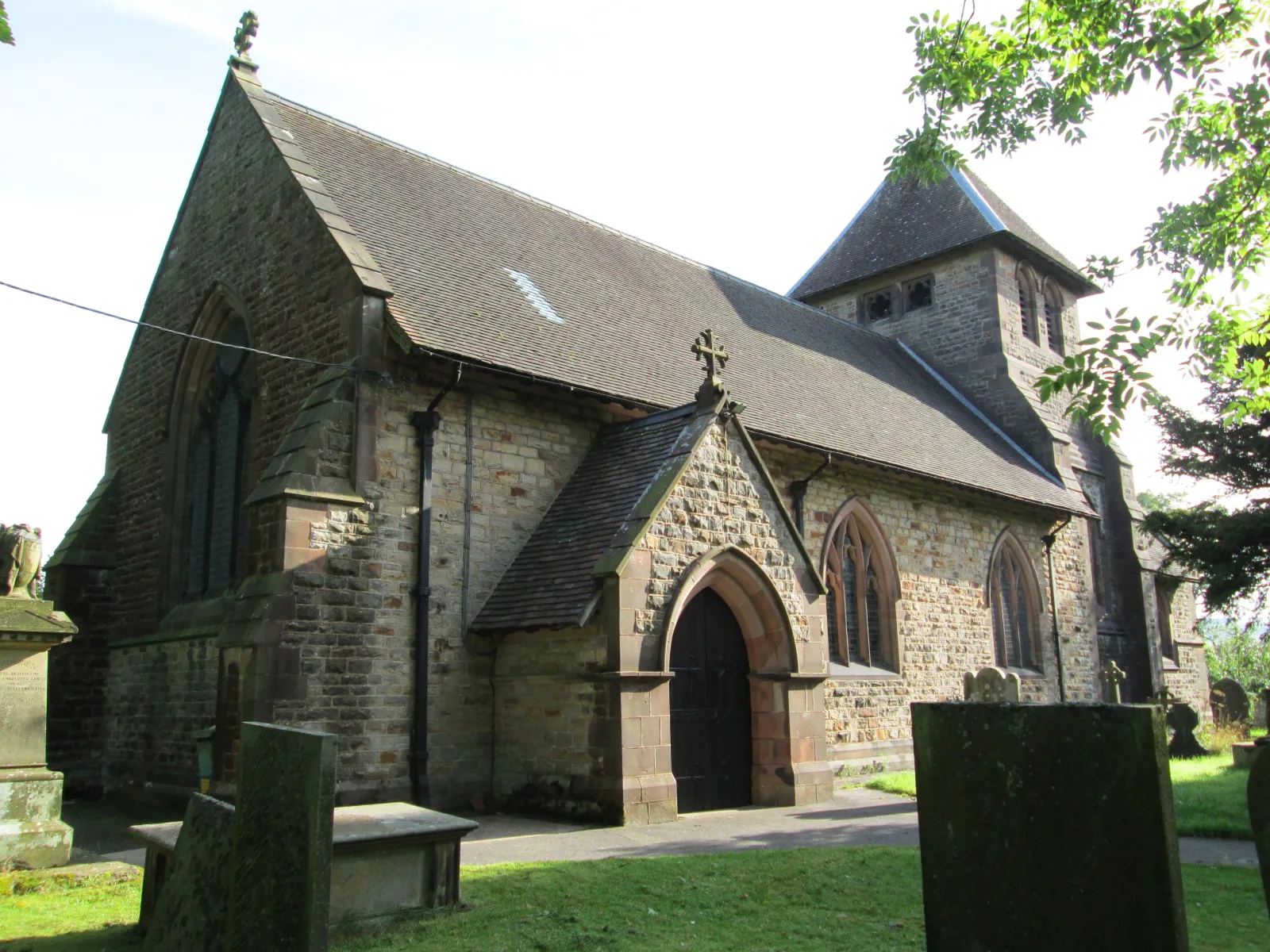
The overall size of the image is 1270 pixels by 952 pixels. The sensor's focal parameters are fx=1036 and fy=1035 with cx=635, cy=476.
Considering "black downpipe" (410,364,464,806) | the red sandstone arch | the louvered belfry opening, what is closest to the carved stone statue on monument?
"black downpipe" (410,364,464,806)

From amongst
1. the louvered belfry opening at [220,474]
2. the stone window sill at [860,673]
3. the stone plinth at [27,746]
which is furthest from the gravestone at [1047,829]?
the stone window sill at [860,673]

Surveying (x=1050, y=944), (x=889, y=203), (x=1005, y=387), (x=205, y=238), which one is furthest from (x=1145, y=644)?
(x=1050, y=944)

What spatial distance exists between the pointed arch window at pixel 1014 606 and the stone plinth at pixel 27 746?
16278 mm

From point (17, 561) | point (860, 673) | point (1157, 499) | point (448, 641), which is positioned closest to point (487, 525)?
point (448, 641)

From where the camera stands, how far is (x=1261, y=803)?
442cm

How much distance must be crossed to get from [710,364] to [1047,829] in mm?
9755

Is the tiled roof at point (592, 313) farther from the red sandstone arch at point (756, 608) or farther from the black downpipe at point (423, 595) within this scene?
the red sandstone arch at point (756, 608)

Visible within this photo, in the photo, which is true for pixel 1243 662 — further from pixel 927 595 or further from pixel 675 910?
pixel 675 910

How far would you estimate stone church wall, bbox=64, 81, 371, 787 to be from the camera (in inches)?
501

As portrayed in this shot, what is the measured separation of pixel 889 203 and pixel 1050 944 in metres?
28.5

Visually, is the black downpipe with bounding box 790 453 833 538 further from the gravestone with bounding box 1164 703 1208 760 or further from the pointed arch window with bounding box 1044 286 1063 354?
the pointed arch window with bounding box 1044 286 1063 354

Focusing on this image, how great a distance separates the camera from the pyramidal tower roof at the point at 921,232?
84.5 feet

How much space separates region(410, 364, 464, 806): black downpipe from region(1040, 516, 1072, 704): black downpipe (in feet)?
46.7

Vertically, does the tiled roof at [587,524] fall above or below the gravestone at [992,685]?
above
